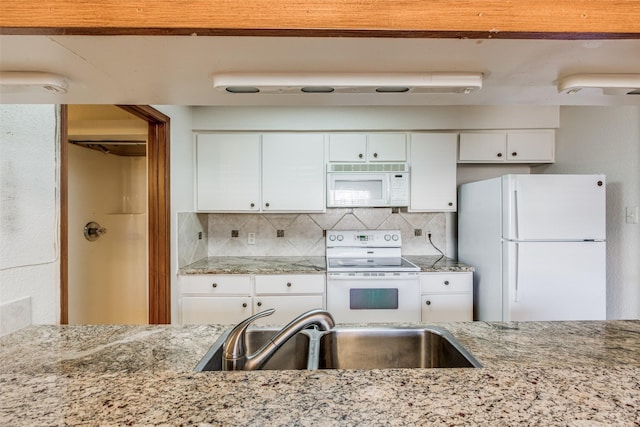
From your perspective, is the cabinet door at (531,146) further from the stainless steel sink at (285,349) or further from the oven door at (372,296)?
the stainless steel sink at (285,349)

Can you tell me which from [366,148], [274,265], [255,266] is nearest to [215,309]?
[255,266]

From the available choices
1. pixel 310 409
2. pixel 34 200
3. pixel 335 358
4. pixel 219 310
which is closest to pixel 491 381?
pixel 310 409

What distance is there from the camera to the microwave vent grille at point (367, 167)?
9.00 feet

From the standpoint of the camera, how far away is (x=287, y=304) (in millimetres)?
2486

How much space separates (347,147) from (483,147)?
1.25 metres

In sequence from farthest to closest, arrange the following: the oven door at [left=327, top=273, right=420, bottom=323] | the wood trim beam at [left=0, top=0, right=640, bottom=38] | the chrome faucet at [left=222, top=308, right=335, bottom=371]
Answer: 1. the oven door at [left=327, top=273, right=420, bottom=323]
2. the chrome faucet at [left=222, top=308, right=335, bottom=371]
3. the wood trim beam at [left=0, top=0, right=640, bottom=38]

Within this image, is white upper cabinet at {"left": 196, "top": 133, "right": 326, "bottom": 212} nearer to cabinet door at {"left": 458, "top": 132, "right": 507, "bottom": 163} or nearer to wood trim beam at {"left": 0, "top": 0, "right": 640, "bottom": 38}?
cabinet door at {"left": 458, "top": 132, "right": 507, "bottom": 163}

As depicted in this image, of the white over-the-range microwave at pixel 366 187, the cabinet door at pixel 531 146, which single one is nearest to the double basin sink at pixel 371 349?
the white over-the-range microwave at pixel 366 187

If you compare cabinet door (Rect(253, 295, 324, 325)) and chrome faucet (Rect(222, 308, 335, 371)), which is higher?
chrome faucet (Rect(222, 308, 335, 371))

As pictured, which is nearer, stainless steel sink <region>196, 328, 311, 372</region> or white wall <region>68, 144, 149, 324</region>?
stainless steel sink <region>196, 328, 311, 372</region>

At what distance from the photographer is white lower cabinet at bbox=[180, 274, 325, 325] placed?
96.9 inches

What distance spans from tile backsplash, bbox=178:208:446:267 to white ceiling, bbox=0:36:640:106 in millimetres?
2301

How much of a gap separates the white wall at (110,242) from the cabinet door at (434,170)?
8.42 ft

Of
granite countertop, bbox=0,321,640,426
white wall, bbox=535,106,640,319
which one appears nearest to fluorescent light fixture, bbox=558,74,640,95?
granite countertop, bbox=0,321,640,426
